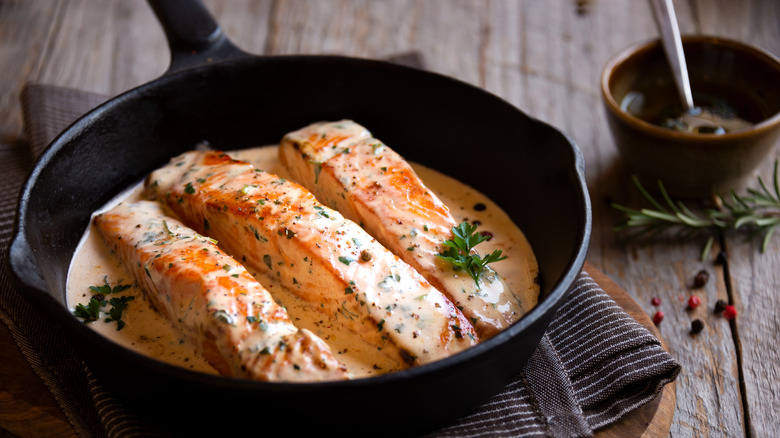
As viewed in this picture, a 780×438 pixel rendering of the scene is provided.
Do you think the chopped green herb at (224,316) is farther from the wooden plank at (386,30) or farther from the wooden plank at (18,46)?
the wooden plank at (386,30)

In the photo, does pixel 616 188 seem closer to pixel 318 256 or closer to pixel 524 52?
pixel 524 52

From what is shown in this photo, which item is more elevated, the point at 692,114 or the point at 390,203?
the point at 390,203

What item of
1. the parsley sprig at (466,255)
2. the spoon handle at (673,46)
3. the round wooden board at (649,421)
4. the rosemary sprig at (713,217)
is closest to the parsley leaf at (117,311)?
the parsley sprig at (466,255)

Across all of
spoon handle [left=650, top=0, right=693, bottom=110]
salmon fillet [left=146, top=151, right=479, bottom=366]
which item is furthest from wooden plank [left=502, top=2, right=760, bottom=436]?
salmon fillet [left=146, top=151, right=479, bottom=366]

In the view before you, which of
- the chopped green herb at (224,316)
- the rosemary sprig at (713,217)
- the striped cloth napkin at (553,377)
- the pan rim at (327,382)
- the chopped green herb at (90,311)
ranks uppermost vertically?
the pan rim at (327,382)

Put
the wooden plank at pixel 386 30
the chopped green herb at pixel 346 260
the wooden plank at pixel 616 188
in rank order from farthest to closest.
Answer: the wooden plank at pixel 386 30 → the wooden plank at pixel 616 188 → the chopped green herb at pixel 346 260

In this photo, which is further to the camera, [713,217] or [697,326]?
[713,217]

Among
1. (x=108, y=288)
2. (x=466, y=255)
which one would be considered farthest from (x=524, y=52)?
(x=108, y=288)
